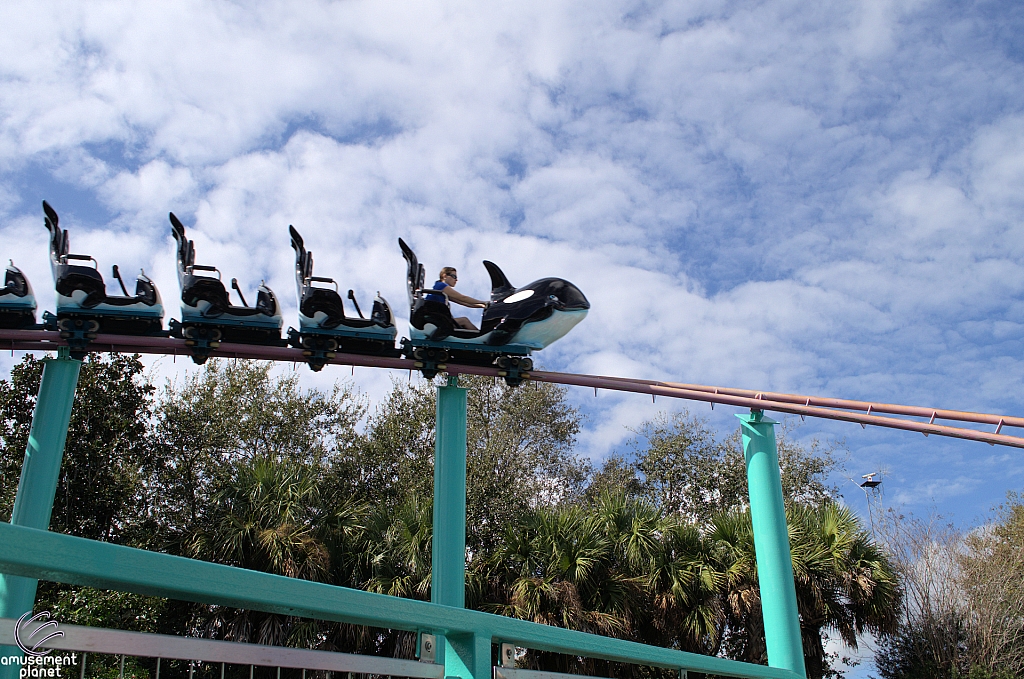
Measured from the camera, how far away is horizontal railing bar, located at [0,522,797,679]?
1787 millimetres

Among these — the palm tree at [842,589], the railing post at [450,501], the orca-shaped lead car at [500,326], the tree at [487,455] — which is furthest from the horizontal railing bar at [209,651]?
the tree at [487,455]

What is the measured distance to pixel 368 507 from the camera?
35.2ft

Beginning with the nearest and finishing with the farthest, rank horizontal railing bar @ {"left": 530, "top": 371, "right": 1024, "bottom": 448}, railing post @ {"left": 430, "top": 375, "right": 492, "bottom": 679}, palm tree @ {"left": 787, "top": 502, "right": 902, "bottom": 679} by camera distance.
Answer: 1. railing post @ {"left": 430, "top": 375, "right": 492, "bottom": 679}
2. horizontal railing bar @ {"left": 530, "top": 371, "right": 1024, "bottom": 448}
3. palm tree @ {"left": 787, "top": 502, "right": 902, "bottom": 679}

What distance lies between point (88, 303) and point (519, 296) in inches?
148

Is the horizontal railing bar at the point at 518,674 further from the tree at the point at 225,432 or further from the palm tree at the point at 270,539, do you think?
the tree at the point at 225,432

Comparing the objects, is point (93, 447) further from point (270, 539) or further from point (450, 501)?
point (450, 501)

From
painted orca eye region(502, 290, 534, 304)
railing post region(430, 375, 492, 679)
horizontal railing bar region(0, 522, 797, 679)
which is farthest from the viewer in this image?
painted orca eye region(502, 290, 534, 304)

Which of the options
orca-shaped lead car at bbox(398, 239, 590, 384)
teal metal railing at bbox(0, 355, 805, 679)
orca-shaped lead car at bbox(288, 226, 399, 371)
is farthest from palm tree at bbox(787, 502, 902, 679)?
orca-shaped lead car at bbox(288, 226, 399, 371)

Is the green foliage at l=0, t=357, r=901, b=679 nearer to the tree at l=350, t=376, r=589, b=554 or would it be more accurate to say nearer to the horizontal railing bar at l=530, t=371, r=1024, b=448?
the tree at l=350, t=376, r=589, b=554

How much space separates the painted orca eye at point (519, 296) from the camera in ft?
26.7

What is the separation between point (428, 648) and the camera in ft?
8.91

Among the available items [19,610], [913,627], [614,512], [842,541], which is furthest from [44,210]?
[913,627]

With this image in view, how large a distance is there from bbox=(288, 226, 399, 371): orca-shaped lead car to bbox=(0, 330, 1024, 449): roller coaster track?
0.09 meters

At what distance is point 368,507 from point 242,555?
1.81 meters
